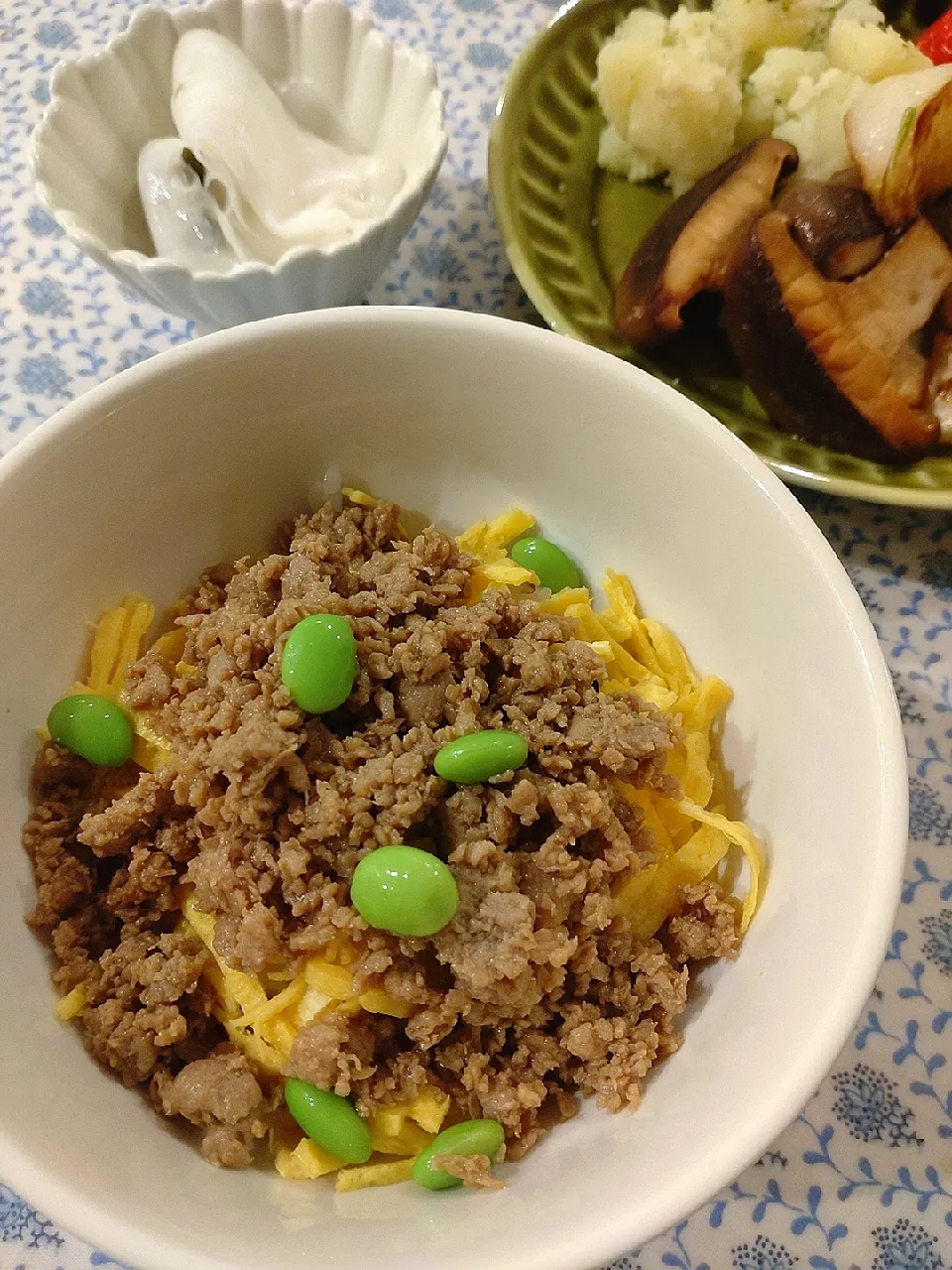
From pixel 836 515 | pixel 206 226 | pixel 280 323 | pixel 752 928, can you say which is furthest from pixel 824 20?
pixel 752 928

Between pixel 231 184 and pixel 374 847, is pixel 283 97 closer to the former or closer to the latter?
pixel 231 184

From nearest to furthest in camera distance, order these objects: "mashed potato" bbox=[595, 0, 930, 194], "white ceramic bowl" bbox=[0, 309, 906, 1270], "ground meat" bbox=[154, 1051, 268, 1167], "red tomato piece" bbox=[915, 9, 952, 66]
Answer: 1. "white ceramic bowl" bbox=[0, 309, 906, 1270]
2. "ground meat" bbox=[154, 1051, 268, 1167]
3. "mashed potato" bbox=[595, 0, 930, 194]
4. "red tomato piece" bbox=[915, 9, 952, 66]

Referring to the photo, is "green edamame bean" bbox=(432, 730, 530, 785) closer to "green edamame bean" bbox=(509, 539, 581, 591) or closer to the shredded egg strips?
the shredded egg strips

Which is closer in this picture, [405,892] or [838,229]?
[405,892]

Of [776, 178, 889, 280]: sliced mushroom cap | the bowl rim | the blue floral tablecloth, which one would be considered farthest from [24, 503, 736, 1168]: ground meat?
[776, 178, 889, 280]: sliced mushroom cap

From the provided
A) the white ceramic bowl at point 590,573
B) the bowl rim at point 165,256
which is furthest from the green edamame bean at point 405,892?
the bowl rim at point 165,256

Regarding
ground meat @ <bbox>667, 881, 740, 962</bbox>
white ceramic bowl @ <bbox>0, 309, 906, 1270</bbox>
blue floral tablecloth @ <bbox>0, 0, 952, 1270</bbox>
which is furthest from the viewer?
blue floral tablecloth @ <bbox>0, 0, 952, 1270</bbox>

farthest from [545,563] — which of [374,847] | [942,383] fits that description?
[942,383]
